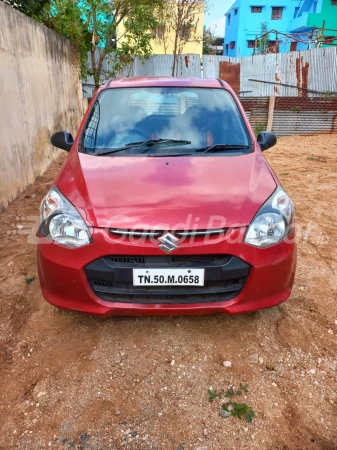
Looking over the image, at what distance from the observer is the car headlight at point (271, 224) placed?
1958mm

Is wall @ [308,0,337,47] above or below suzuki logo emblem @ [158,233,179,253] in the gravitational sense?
above

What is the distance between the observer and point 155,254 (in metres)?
1.87

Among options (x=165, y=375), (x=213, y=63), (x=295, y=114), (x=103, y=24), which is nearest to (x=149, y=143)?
(x=165, y=375)

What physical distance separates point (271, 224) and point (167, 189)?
652mm

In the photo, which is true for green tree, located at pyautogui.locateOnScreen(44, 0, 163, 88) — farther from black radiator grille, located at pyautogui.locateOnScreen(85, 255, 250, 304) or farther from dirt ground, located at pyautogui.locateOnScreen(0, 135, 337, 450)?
black radiator grille, located at pyautogui.locateOnScreen(85, 255, 250, 304)

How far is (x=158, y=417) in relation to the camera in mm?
1734

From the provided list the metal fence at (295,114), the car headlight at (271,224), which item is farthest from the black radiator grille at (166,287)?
the metal fence at (295,114)

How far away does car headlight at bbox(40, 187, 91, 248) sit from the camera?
1947mm

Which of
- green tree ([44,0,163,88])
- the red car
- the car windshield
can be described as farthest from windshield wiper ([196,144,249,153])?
green tree ([44,0,163,88])

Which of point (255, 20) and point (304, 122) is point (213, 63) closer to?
point (304, 122)

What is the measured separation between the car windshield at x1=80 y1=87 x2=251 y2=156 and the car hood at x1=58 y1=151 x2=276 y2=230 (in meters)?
0.19

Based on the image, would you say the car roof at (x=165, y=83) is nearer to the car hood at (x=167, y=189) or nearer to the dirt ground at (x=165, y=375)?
the car hood at (x=167, y=189)

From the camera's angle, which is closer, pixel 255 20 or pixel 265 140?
pixel 265 140

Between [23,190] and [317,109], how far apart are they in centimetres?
874
